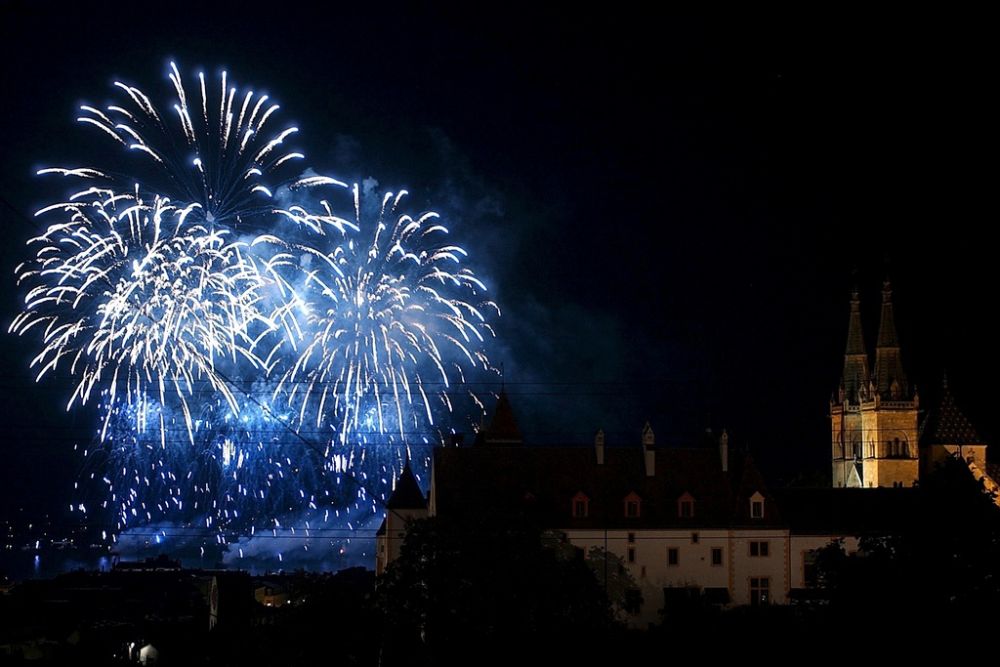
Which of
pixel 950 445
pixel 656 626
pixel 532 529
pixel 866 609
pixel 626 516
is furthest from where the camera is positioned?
pixel 950 445

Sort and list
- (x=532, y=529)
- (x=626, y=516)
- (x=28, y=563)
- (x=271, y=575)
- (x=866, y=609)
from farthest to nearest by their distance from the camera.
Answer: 1. (x=28, y=563)
2. (x=271, y=575)
3. (x=626, y=516)
4. (x=532, y=529)
5. (x=866, y=609)

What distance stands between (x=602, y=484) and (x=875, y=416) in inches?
2204

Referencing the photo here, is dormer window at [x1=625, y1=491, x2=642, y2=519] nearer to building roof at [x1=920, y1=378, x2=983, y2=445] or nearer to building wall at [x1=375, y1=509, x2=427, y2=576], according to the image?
building wall at [x1=375, y1=509, x2=427, y2=576]

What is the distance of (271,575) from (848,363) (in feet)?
182

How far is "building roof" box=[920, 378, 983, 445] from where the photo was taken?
402ft

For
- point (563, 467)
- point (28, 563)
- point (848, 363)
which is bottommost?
A: point (28, 563)

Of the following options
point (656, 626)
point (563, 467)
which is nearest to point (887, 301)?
point (563, 467)

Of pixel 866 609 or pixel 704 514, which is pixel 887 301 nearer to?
pixel 704 514

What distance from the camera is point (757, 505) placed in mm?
74062

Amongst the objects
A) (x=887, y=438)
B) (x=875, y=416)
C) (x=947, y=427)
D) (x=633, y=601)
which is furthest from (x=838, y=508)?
(x=947, y=427)

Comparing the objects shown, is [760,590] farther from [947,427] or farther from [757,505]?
[947,427]

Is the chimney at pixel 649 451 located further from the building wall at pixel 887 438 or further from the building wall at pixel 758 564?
the building wall at pixel 887 438

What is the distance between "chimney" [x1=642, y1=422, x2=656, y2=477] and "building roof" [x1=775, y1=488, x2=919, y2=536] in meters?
7.23

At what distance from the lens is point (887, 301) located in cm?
12488
